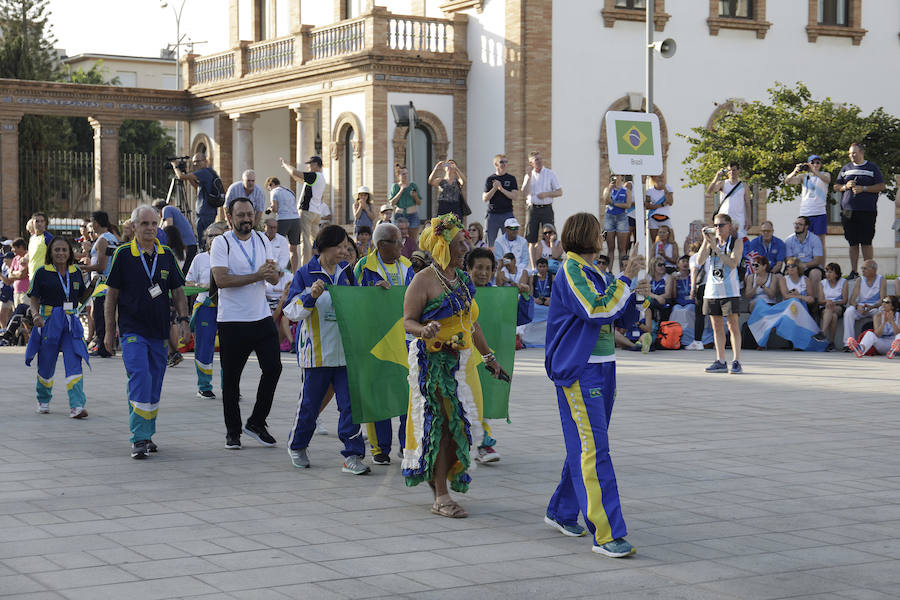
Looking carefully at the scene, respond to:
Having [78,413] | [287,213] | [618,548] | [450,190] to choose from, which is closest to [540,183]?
[450,190]

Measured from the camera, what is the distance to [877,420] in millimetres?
11844

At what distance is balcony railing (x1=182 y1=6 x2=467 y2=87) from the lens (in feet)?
107

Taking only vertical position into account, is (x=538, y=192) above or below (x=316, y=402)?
above

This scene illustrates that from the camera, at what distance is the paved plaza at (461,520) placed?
6152 mm

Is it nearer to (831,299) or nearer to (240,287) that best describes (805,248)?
(831,299)

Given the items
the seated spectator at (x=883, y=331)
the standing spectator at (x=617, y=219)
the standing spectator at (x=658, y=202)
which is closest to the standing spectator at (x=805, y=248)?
the seated spectator at (x=883, y=331)

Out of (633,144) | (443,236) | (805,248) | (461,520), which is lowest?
(461,520)

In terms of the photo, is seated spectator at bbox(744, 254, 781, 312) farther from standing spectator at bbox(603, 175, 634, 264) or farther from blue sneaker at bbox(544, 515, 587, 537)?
blue sneaker at bbox(544, 515, 587, 537)

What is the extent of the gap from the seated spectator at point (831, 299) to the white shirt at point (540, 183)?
201 inches

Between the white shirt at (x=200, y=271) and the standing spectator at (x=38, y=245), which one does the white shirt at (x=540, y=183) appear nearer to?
the standing spectator at (x=38, y=245)

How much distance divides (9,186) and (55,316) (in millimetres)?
27063

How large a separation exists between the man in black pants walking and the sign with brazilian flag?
7.05m

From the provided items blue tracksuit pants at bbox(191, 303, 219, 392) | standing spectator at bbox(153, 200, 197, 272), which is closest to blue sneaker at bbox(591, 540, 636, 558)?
blue tracksuit pants at bbox(191, 303, 219, 392)

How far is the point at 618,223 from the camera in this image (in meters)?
23.7
